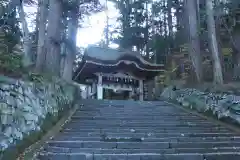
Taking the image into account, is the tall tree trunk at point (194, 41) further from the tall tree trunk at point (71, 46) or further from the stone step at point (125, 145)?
the stone step at point (125, 145)

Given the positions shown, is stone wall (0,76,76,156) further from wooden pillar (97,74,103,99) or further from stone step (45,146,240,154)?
wooden pillar (97,74,103,99)

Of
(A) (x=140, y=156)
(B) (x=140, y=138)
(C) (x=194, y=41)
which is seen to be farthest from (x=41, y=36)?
(A) (x=140, y=156)

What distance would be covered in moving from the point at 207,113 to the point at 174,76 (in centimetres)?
1101

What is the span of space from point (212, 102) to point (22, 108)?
20.7 feet

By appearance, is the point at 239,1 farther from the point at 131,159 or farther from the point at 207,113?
the point at 131,159

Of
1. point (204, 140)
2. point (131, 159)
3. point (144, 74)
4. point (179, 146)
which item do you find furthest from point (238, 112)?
point (144, 74)

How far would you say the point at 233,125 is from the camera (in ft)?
27.3

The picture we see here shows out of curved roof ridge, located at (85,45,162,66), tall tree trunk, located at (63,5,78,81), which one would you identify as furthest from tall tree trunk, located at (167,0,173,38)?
tall tree trunk, located at (63,5,78,81)

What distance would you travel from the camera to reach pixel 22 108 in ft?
18.7

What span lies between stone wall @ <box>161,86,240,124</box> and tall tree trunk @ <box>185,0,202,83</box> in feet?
3.64

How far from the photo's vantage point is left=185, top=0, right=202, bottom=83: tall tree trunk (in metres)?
12.8

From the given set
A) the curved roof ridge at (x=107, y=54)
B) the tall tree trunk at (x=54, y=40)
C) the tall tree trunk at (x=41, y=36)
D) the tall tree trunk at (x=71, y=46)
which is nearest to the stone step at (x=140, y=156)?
the tall tree trunk at (x=41, y=36)

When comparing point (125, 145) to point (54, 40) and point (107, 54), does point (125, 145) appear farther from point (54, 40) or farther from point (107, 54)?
point (107, 54)

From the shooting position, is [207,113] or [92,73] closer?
[207,113]
